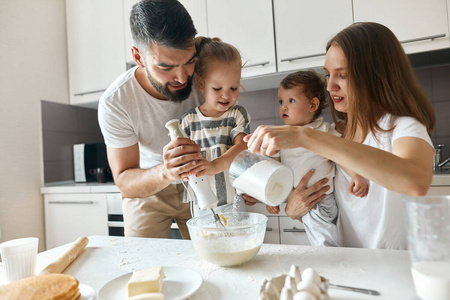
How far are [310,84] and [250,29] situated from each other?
1.02 m

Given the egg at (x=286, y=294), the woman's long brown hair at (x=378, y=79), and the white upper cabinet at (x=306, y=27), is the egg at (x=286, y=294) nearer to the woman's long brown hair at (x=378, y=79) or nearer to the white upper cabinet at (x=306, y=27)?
the woman's long brown hair at (x=378, y=79)

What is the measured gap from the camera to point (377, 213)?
1.09 metres

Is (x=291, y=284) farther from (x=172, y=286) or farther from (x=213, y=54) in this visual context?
(x=213, y=54)

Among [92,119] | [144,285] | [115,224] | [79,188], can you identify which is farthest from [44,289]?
[92,119]

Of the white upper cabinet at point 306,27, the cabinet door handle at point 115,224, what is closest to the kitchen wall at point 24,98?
the cabinet door handle at point 115,224

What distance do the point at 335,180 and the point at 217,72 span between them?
60 centimetres

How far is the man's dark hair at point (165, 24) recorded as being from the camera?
3.94ft

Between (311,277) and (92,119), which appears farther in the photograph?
(92,119)

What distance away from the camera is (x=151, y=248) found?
1.02m

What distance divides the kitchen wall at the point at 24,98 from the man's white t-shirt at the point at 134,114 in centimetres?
128

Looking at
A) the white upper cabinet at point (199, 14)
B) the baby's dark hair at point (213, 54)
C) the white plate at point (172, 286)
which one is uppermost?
the white upper cabinet at point (199, 14)

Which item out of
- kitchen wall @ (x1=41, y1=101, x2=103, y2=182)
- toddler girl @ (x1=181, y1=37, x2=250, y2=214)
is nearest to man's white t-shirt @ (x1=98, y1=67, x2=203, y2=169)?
toddler girl @ (x1=181, y1=37, x2=250, y2=214)

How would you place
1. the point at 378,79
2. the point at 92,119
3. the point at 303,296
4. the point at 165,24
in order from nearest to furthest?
1. the point at 303,296
2. the point at 378,79
3. the point at 165,24
4. the point at 92,119

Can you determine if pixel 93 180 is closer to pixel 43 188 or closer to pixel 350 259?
pixel 43 188
